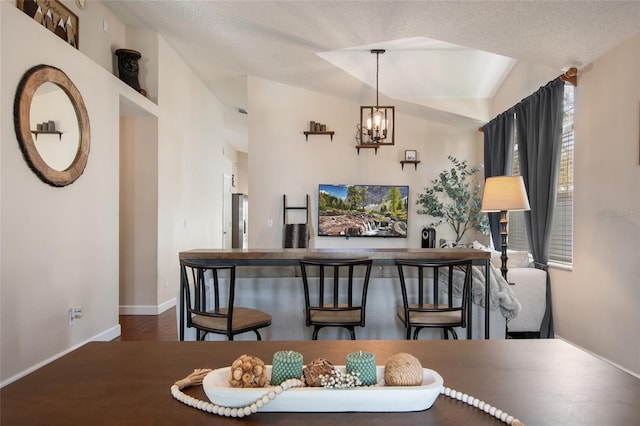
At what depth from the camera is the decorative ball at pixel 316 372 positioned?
0.85 metres

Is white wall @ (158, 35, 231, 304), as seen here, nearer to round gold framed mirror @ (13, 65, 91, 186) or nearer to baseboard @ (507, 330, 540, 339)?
round gold framed mirror @ (13, 65, 91, 186)

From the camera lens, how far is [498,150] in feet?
17.7

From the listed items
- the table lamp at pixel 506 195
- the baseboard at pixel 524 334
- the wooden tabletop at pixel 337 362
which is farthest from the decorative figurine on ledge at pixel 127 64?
the baseboard at pixel 524 334

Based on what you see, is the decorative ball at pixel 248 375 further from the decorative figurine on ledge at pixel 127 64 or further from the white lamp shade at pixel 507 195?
the decorative figurine on ledge at pixel 127 64

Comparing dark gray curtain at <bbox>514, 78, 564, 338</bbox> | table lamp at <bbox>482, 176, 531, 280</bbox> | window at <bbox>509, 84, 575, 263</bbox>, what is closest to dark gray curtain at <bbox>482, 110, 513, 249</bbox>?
dark gray curtain at <bbox>514, 78, 564, 338</bbox>

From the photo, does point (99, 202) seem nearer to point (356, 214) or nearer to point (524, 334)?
point (356, 214)

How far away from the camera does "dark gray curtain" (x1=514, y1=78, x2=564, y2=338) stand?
13.2 feet

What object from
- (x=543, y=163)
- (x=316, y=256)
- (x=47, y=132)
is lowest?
(x=316, y=256)

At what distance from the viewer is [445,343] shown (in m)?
1.24

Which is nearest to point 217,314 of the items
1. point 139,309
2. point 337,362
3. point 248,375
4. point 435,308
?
point 435,308

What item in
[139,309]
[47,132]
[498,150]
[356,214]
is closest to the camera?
[47,132]

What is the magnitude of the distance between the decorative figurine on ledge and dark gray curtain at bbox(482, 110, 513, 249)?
15.1 feet

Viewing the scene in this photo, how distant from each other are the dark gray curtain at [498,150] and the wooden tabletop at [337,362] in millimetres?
4405

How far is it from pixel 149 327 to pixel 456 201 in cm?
434
